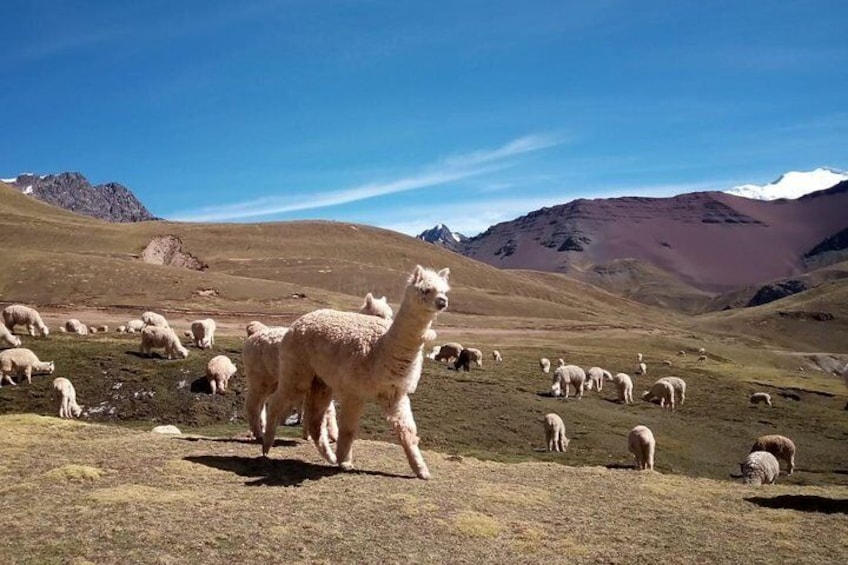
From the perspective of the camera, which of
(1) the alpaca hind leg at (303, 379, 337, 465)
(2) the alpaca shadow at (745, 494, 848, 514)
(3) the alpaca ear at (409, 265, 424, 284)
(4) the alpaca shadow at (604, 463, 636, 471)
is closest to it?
(3) the alpaca ear at (409, 265, 424, 284)

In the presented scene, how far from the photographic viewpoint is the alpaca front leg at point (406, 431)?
11.2 m

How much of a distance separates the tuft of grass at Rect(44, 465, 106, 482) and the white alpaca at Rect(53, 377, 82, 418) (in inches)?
553

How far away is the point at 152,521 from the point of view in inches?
294

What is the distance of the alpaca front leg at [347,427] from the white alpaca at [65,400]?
14.7 meters

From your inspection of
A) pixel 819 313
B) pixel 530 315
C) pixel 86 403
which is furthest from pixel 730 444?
pixel 819 313

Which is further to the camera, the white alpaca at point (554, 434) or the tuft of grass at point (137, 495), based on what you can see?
the white alpaca at point (554, 434)

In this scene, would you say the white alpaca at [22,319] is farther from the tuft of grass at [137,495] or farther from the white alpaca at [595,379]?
the white alpaca at [595,379]

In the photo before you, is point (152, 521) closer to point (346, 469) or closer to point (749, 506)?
point (346, 469)

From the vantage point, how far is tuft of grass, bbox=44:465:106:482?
30.1ft

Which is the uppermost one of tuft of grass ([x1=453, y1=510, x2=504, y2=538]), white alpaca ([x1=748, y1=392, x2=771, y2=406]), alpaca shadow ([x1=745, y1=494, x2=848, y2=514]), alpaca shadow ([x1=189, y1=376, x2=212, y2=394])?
tuft of grass ([x1=453, y1=510, x2=504, y2=538])

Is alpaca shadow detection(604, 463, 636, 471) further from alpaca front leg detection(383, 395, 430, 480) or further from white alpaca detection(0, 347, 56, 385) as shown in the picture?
white alpaca detection(0, 347, 56, 385)

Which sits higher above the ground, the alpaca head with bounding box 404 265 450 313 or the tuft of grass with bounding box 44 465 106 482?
the alpaca head with bounding box 404 265 450 313

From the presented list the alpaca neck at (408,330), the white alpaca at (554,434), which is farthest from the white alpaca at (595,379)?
the alpaca neck at (408,330)

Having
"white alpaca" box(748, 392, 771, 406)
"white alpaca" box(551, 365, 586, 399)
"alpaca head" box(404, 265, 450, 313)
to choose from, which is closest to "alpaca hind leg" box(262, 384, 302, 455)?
"alpaca head" box(404, 265, 450, 313)
